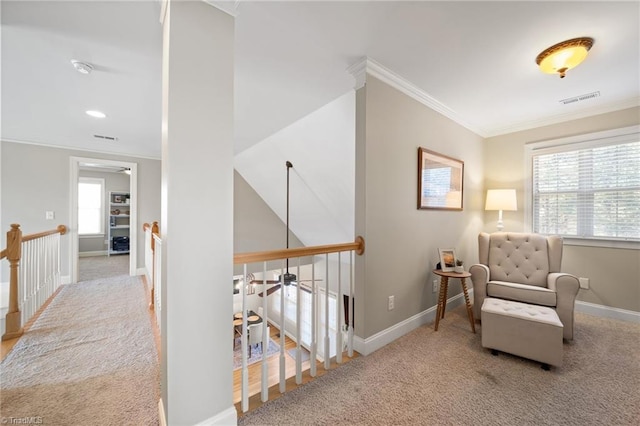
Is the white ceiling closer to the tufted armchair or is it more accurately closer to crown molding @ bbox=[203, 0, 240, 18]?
crown molding @ bbox=[203, 0, 240, 18]

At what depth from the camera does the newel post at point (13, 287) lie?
227 centimetres

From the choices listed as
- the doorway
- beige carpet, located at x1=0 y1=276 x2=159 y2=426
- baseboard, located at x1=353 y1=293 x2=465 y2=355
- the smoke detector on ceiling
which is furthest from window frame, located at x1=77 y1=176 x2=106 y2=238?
baseboard, located at x1=353 y1=293 x2=465 y2=355

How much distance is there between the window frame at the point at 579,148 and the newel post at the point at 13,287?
579cm

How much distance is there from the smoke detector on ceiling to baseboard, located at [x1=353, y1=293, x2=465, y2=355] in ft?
10.4

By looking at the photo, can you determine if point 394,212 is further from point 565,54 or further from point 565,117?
point 565,117

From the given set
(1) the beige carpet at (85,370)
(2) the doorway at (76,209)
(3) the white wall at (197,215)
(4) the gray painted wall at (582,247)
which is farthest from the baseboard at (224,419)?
(2) the doorway at (76,209)

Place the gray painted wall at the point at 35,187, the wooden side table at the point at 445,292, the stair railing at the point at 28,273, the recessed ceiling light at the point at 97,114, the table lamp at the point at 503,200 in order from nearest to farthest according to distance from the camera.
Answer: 1. the stair railing at the point at 28,273
2. the wooden side table at the point at 445,292
3. the recessed ceiling light at the point at 97,114
4. the table lamp at the point at 503,200
5. the gray painted wall at the point at 35,187

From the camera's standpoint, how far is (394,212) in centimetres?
234

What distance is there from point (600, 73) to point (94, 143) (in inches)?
257

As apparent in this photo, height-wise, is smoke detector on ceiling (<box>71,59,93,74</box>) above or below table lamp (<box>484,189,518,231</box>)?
above

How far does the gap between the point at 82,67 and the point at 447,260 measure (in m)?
3.73

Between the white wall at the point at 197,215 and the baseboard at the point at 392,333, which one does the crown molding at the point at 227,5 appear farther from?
the baseboard at the point at 392,333

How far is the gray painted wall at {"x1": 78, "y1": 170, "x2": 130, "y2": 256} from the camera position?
701cm

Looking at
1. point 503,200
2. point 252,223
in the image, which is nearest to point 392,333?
point 503,200
